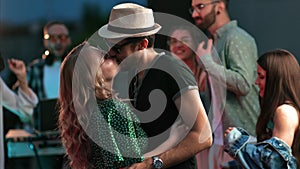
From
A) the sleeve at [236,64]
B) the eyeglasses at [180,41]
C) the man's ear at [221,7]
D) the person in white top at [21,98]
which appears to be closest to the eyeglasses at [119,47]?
the sleeve at [236,64]

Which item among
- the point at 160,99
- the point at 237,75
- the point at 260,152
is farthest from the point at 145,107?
the point at 237,75

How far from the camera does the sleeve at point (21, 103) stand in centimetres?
514

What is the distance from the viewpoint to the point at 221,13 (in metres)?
4.62

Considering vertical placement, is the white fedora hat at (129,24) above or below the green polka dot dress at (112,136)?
above

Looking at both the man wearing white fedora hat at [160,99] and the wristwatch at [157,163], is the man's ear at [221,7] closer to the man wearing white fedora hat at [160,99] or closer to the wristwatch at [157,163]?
the man wearing white fedora hat at [160,99]

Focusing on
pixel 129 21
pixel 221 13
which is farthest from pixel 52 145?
pixel 129 21

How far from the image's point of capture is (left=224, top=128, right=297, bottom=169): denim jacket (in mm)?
3369

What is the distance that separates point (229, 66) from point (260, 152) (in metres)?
1.13

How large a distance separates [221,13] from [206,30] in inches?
8.5

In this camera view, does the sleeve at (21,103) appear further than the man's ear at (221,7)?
Yes

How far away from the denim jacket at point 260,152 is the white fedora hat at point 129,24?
0.82m

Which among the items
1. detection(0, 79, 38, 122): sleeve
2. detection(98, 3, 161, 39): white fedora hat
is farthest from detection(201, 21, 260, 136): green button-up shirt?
detection(0, 79, 38, 122): sleeve

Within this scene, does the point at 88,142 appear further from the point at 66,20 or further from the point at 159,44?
the point at 66,20

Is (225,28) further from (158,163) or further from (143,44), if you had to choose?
(158,163)
